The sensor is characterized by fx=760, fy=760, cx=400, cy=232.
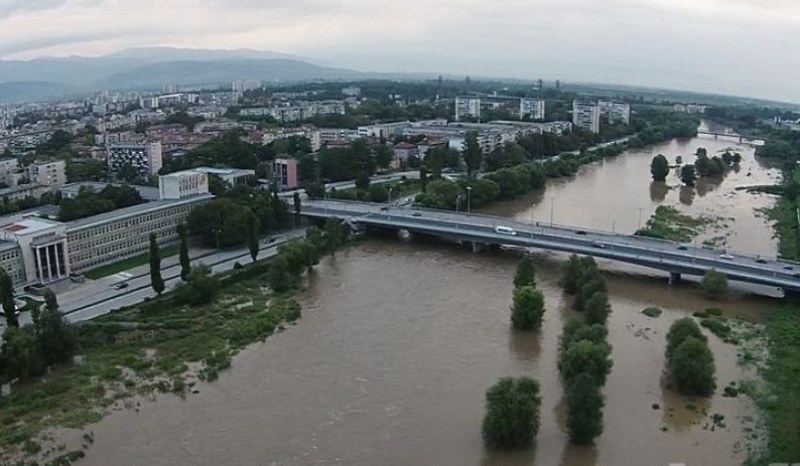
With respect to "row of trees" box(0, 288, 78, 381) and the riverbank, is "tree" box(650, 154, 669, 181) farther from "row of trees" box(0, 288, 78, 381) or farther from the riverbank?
"row of trees" box(0, 288, 78, 381)

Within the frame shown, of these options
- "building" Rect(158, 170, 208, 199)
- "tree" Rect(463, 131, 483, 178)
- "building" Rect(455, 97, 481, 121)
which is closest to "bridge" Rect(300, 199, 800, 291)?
"building" Rect(158, 170, 208, 199)

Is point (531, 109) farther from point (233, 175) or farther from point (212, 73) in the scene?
point (212, 73)

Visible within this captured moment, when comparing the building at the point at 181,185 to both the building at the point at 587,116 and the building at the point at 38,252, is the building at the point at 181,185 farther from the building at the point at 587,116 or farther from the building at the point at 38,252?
the building at the point at 587,116

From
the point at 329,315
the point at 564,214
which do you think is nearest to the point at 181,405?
the point at 329,315

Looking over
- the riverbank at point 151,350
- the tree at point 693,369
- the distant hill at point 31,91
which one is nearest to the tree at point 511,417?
the tree at point 693,369

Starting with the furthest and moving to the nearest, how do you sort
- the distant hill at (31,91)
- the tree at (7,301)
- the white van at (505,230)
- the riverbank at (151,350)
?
the distant hill at (31,91) → the white van at (505,230) → the tree at (7,301) → the riverbank at (151,350)

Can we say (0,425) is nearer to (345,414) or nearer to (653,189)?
(345,414)
